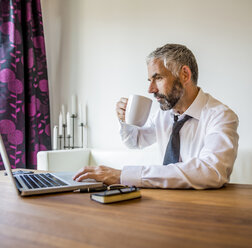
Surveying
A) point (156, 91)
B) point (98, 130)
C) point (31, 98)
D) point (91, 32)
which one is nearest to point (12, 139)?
point (31, 98)

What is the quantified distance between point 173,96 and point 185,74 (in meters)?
0.12

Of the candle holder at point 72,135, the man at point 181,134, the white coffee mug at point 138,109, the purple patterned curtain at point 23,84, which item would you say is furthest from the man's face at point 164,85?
the purple patterned curtain at point 23,84

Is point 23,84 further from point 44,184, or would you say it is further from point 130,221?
point 130,221

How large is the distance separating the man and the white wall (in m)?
0.66

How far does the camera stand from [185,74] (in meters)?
1.37

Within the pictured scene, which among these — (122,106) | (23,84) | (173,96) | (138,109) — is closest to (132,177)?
(138,109)

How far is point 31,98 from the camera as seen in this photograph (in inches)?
98.1

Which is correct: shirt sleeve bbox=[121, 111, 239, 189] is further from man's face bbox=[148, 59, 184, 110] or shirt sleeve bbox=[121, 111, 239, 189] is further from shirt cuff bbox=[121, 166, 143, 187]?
man's face bbox=[148, 59, 184, 110]

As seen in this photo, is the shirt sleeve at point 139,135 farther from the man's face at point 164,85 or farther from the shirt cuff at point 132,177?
the shirt cuff at point 132,177

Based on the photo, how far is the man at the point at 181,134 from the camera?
33.9 inches

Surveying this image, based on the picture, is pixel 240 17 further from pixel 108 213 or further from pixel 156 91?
pixel 108 213

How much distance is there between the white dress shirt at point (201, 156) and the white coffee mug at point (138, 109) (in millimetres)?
235

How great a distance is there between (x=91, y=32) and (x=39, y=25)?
0.49 metres

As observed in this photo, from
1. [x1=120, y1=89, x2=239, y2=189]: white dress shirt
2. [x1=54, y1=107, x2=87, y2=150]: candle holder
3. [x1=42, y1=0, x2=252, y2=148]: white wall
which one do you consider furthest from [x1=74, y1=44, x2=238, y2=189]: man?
[x1=54, y1=107, x2=87, y2=150]: candle holder
